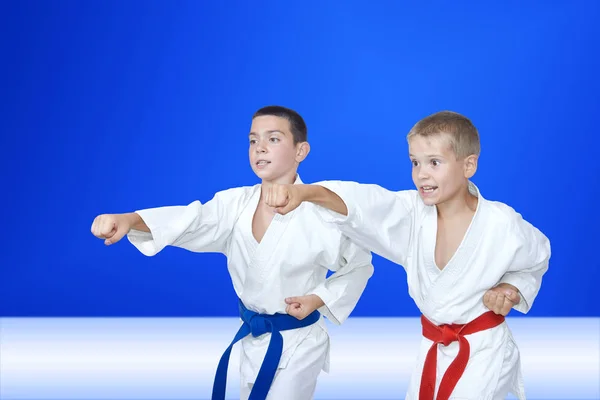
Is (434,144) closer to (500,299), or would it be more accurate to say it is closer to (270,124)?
(500,299)

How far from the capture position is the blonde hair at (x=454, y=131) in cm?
291

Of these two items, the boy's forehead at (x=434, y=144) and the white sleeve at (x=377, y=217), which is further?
the boy's forehead at (x=434, y=144)

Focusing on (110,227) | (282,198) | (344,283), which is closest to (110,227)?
(110,227)

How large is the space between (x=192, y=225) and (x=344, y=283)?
0.65 metres

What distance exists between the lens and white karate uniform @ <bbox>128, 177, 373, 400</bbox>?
3309 millimetres

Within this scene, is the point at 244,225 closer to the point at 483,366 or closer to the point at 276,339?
the point at 276,339

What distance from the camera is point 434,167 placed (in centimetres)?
290

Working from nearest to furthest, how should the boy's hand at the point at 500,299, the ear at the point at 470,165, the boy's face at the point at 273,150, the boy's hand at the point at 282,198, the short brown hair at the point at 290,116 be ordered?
the boy's hand at the point at 282,198 < the boy's hand at the point at 500,299 < the ear at the point at 470,165 < the boy's face at the point at 273,150 < the short brown hair at the point at 290,116

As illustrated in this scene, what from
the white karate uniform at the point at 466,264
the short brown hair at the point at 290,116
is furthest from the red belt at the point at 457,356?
the short brown hair at the point at 290,116

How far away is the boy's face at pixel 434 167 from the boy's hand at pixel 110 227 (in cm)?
99

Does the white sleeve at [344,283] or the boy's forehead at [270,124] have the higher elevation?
the boy's forehead at [270,124]

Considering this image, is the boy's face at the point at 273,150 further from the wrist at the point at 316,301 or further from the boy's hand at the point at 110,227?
the boy's hand at the point at 110,227

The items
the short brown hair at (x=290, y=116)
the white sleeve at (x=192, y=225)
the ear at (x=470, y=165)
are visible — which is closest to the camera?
the ear at (x=470, y=165)

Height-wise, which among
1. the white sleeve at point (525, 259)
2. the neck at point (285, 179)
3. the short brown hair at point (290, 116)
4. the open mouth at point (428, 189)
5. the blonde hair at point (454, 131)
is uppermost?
the short brown hair at point (290, 116)
